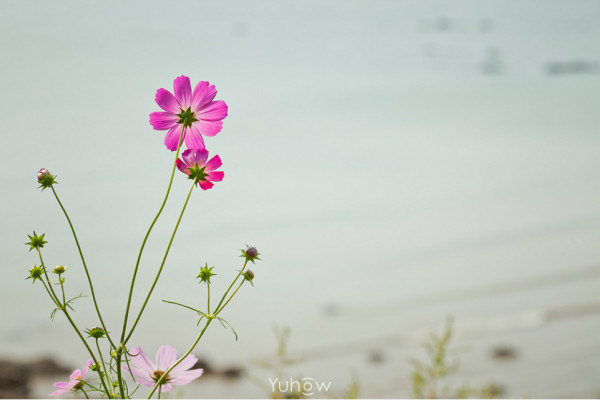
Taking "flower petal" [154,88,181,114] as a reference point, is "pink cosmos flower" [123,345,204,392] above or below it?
below

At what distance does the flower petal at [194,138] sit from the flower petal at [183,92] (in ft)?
0.07

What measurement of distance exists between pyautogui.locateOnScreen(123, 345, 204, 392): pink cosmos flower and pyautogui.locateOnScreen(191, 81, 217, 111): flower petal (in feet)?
0.65

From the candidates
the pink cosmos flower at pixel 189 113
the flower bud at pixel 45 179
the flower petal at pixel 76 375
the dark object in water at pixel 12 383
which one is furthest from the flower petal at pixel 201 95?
the dark object in water at pixel 12 383

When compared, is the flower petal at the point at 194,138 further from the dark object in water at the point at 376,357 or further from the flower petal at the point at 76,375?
the dark object in water at the point at 376,357

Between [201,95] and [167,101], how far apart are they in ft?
0.09

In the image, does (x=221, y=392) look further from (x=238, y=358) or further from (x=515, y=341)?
(x=515, y=341)

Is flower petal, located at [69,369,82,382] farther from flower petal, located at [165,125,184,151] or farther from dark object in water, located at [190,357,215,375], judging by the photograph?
dark object in water, located at [190,357,215,375]

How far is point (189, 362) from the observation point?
498 millimetres

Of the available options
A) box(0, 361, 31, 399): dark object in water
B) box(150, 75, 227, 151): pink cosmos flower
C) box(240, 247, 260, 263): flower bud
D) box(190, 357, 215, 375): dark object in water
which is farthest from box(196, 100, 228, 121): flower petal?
box(190, 357, 215, 375): dark object in water

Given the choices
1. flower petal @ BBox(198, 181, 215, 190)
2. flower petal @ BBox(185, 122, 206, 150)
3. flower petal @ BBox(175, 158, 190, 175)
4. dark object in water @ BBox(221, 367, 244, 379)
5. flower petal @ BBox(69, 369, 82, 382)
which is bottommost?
flower petal @ BBox(69, 369, 82, 382)

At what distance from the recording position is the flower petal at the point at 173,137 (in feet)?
1.77

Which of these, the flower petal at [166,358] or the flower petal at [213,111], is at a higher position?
the flower petal at [213,111]

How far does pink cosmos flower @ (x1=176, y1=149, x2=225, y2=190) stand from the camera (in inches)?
19.6

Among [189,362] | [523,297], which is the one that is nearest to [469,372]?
[523,297]
